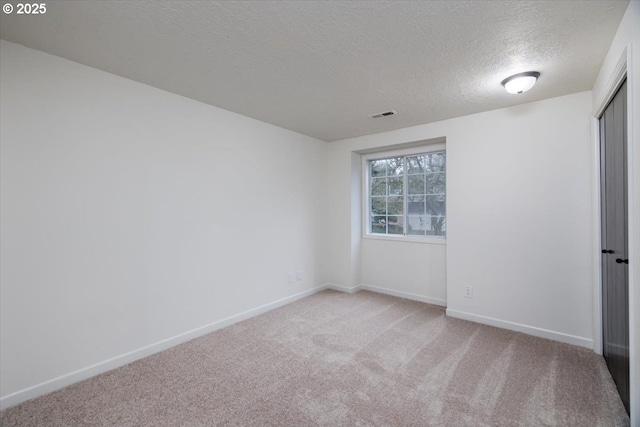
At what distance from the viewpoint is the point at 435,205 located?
3977 millimetres

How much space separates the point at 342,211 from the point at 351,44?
2.86 metres

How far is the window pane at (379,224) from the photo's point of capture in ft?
14.9

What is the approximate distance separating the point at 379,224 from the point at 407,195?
0.68m

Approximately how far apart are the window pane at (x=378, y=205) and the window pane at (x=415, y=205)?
42 centimetres

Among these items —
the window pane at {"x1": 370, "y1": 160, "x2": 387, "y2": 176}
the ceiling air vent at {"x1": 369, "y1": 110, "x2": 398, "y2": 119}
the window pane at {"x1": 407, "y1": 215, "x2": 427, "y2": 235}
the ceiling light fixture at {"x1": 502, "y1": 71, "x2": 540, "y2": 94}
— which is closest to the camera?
the ceiling light fixture at {"x1": 502, "y1": 71, "x2": 540, "y2": 94}

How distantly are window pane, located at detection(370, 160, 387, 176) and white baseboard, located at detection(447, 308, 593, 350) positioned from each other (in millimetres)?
2234

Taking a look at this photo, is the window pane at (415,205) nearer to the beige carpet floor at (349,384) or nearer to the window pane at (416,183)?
the window pane at (416,183)

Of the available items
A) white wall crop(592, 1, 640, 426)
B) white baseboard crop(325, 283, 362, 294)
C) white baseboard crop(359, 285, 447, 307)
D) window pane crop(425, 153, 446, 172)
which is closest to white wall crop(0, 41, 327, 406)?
white baseboard crop(325, 283, 362, 294)

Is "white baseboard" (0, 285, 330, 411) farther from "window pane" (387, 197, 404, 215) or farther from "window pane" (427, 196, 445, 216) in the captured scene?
"window pane" (427, 196, 445, 216)

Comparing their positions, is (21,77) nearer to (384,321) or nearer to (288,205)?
(288,205)

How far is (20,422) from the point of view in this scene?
1.77m

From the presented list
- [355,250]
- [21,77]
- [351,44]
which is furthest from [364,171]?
[21,77]

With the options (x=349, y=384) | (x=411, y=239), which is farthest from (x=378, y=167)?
(x=349, y=384)

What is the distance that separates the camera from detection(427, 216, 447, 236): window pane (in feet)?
12.8
